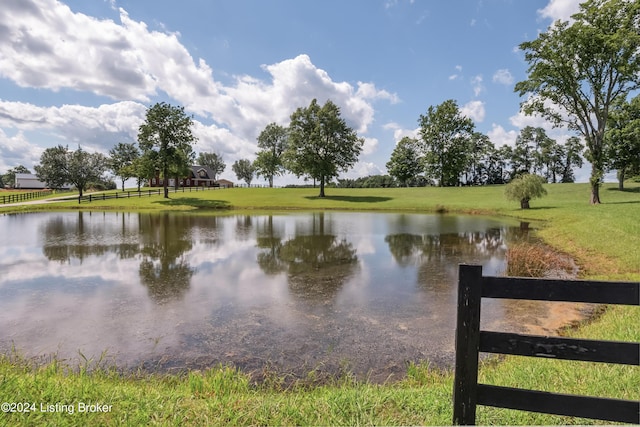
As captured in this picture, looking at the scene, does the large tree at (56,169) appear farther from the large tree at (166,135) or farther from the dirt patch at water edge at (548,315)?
the dirt patch at water edge at (548,315)

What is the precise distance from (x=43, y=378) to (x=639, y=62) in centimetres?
4289

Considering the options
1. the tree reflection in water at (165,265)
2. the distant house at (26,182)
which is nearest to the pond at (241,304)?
the tree reflection in water at (165,265)

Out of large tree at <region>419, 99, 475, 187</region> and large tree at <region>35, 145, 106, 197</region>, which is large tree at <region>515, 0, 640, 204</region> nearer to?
large tree at <region>419, 99, 475, 187</region>

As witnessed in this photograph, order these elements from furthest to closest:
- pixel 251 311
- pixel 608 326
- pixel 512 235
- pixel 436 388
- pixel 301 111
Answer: pixel 301 111
pixel 512 235
pixel 251 311
pixel 608 326
pixel 436 388

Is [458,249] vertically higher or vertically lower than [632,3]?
lower

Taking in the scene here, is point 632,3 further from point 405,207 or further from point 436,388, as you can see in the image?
point 436,388

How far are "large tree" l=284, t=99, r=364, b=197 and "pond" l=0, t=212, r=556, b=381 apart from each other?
4086 cm

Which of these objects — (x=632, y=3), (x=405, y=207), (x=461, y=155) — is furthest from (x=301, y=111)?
(x=632, y=3)

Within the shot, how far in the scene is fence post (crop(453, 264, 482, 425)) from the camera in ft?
10.2

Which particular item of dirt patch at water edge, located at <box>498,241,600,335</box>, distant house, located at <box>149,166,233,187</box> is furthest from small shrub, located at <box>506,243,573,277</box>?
distant house, located at <box>149,166,233,187</box>

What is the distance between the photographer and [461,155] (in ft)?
242

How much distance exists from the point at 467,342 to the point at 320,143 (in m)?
57.5

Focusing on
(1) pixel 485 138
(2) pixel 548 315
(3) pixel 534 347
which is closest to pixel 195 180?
(1) pixel 485 138

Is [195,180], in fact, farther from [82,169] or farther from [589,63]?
[589,63]
